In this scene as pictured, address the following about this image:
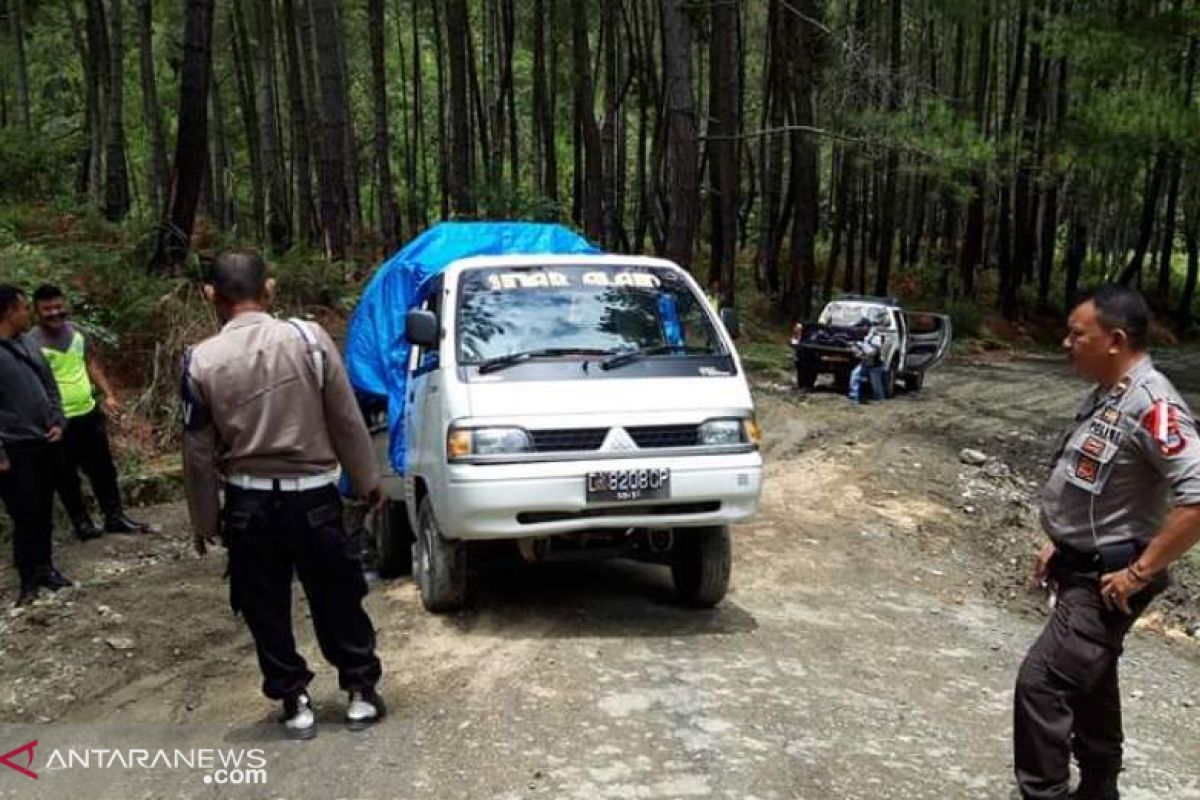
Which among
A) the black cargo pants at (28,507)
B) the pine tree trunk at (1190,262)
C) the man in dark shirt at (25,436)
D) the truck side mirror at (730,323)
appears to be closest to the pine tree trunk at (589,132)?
the truck side mirror at (730,323)

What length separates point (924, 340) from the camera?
20.0 metres

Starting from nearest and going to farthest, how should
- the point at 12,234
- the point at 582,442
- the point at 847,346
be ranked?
the point at 582,442, the point at 12,234, the point at 847,346

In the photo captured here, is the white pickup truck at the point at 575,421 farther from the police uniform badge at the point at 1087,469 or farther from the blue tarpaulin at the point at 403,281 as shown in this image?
the police uniform badge at the point at 1087,469

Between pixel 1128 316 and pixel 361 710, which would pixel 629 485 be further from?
pixel 1128 316

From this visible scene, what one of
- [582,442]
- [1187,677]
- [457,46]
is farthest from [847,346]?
[582,442]

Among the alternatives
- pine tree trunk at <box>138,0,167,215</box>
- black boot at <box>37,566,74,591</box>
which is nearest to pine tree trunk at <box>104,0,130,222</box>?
pine tree trunk at <box>138,0,167,215</box>

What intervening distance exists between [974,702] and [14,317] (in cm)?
591

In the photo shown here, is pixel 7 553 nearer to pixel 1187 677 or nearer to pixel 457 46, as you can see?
pixel 1187 677

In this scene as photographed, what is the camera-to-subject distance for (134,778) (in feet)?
13.8

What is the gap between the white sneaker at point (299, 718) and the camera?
4.47m

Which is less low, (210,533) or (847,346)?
(210,533)

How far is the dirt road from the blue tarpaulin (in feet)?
5.69

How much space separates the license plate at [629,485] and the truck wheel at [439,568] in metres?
0.97

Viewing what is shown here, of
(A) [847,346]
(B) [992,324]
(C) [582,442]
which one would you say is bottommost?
(B) [992,324]
